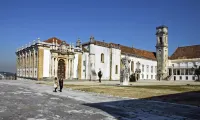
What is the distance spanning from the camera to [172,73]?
7412 centimetres

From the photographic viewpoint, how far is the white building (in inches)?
1560

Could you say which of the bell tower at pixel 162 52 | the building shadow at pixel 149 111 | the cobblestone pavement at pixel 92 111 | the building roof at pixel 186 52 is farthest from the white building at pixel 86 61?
the building shadow at pixel 149 111

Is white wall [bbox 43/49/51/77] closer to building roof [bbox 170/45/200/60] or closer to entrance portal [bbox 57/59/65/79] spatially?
entrance portal [bbox 57/59/65/79]

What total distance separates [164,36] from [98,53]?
3406 centimetres

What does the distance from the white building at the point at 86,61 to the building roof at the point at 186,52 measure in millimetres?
336

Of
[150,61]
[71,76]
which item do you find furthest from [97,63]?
[150,61]

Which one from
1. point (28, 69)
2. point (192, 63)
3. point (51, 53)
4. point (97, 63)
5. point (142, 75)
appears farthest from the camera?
point (192, 63)

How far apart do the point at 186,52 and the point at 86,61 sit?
45477 mm

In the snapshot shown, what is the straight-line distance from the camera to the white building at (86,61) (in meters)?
39.6

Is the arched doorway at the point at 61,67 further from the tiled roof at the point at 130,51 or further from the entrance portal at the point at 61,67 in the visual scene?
the tiled roof at the point at 130,51

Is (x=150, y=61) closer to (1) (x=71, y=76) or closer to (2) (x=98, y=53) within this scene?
(2) (x=98, y=53)

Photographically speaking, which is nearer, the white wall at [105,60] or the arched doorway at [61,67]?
the arched doorway at [61,67]

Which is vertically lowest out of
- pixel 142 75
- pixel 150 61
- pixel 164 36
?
pixel 142 75

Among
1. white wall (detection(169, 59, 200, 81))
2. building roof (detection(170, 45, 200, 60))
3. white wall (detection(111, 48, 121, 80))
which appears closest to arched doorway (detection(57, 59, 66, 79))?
white wall (detection(111, 48, 121, 80))
